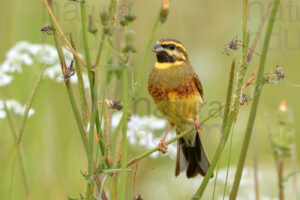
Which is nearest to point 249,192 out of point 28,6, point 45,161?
point 45,161

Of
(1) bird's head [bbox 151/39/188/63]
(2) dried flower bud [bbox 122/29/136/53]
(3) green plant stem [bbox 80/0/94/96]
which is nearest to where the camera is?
(2) dried flower bud [bbox 122/29/136/53]

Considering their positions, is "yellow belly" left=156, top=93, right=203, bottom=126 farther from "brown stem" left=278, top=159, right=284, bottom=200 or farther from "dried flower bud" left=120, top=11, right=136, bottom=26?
"dried flower bud" left=120, top=11, right=136, bottom=26

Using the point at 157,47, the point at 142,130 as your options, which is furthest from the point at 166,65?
the point at 142,130

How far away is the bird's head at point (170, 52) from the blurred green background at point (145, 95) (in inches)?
12.8

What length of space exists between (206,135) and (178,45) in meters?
1.44

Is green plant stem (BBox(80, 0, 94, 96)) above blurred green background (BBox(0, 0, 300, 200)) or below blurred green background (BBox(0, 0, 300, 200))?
above

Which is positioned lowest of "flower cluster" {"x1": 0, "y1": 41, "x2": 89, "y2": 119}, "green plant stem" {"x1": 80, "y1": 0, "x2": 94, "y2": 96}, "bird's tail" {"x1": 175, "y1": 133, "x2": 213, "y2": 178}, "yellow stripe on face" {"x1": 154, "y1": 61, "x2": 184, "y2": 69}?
"bird's tail" {"x1": 175, "y1": 133, "x2": 213, "y2": 178}

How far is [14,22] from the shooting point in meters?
4.57

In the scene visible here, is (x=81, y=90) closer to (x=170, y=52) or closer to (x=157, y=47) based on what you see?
(x=157, y=47)

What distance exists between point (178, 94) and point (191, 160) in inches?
20.1

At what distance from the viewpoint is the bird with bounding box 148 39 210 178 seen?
11.8ft

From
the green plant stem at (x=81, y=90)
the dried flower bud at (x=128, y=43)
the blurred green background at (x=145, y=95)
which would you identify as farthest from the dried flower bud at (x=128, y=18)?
the blurred green background at (x=145, y=95)

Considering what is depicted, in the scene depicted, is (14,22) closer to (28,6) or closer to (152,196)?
(28,6)

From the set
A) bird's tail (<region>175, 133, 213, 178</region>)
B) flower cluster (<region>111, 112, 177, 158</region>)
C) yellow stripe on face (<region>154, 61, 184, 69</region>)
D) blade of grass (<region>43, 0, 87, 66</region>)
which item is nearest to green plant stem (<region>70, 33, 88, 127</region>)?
blade of grass (<region>43, 0, 87, 66</region>)
